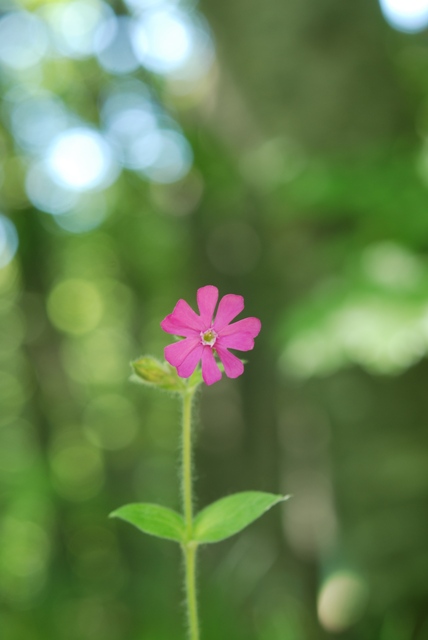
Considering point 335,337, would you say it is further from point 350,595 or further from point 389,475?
point 350,595

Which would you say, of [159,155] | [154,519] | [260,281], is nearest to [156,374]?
[154,519]

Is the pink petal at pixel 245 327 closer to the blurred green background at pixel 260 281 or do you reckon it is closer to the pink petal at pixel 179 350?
the pink petal at pixel 179 350

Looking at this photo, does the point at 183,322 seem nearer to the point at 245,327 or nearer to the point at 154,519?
the point at 245,327

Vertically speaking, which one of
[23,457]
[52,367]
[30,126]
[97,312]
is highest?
[97,312]

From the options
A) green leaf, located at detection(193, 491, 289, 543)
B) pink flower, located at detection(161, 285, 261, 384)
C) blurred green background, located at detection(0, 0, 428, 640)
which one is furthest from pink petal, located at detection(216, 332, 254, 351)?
blurred green background, located at detection(0, 0, 428, 640)

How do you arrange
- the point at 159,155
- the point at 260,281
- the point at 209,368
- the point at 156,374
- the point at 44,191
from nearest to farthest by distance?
the point at 209,368
the point at 156,374
the point at 260,281
the point at 159,155
the point at 44,191

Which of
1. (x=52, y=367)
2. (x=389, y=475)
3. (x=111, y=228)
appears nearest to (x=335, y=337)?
(x=389, y=475)

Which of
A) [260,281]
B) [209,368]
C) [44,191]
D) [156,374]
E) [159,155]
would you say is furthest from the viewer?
[44,191]
